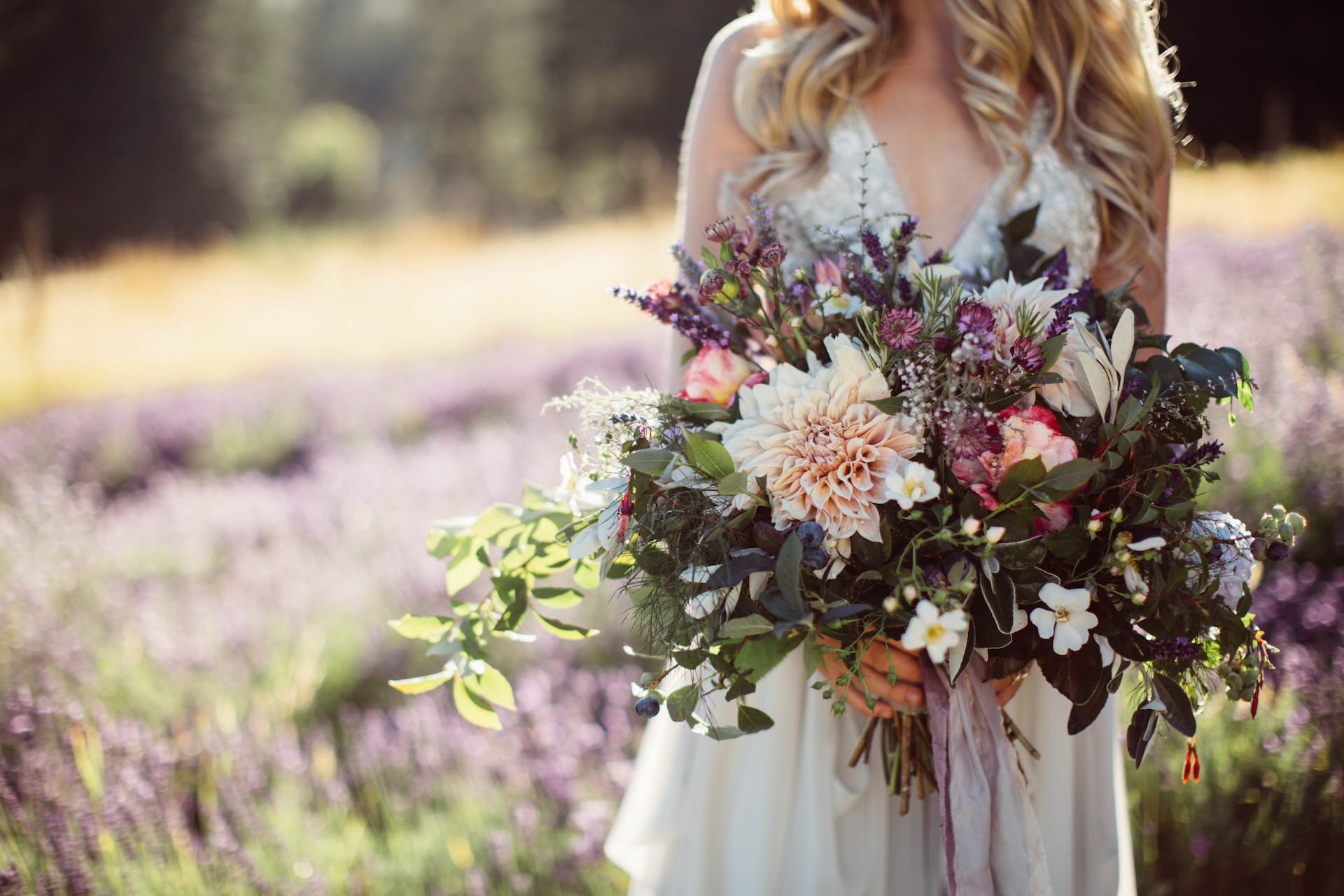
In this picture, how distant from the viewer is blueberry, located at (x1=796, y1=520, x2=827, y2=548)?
0.94 m

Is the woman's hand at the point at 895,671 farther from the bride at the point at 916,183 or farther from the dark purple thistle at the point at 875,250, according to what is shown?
the dark purple thistle at the point at 875,250

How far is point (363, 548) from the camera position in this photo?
339 cm

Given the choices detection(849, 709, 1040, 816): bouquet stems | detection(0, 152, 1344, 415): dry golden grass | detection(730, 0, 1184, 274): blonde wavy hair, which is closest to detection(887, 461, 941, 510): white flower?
detection(849, 709, 1040, 816): bouquet stems

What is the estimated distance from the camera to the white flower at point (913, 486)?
0.88 metres

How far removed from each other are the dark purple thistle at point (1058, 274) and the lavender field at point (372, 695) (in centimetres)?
137

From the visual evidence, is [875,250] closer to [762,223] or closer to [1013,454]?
[762,223]

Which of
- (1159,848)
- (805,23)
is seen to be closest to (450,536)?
(805,23)

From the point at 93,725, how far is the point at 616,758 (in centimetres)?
152

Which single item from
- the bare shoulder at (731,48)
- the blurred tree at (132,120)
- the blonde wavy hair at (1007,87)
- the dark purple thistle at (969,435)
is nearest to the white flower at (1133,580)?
the dark purple thistle at (969,435)

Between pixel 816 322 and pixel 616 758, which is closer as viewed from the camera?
pixel 816 322

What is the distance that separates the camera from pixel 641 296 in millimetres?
1192

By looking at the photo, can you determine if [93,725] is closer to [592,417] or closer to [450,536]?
[450,536]

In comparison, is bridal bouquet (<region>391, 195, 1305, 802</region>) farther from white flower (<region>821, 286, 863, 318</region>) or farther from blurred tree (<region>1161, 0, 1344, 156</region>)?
blurred tree (<region>1161, 0, 1344, 156</region>)

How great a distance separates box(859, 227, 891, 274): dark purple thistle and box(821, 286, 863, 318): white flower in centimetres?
6
